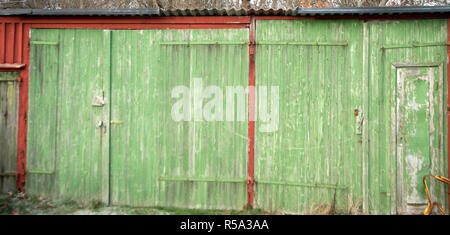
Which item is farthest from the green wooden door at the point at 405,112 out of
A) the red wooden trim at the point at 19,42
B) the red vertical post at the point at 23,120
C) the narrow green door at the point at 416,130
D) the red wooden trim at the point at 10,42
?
the red wooden trim at the point at 10,42

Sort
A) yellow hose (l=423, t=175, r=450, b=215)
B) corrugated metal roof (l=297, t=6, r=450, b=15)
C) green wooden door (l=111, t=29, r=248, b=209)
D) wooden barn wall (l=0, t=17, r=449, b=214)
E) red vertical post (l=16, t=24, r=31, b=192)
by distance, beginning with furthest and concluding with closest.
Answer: red vertical post (l=16, t=24, r=31, b=192) → green wooden door (l=111, t=29, r=248, b=209) → wooden barn wall (l=0, t=17, r=449, b=214) → corrugated metal roof (l=297, t=6, r=450, b=15) → yellow hose (l=423, t=175, r=450, b=215)

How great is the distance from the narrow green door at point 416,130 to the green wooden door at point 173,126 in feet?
7.83

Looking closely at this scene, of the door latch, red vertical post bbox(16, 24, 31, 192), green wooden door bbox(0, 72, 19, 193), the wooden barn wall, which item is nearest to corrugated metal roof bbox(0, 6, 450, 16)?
the wooden barn wall

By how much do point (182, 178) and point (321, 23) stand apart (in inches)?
133

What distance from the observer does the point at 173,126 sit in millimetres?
4133

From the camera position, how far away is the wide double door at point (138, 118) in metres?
4.09

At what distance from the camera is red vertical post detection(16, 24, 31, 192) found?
4.20 m

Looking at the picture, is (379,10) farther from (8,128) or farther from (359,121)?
(8,128)

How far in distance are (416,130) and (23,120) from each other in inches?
250

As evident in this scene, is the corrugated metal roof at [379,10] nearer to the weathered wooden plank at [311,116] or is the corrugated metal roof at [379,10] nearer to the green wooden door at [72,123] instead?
the weathered wooden plank at [311,116]

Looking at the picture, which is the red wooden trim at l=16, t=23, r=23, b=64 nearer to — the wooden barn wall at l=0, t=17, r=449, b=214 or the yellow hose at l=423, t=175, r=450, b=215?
the wooden barn wall at l=0, t=17, r=449, b=214

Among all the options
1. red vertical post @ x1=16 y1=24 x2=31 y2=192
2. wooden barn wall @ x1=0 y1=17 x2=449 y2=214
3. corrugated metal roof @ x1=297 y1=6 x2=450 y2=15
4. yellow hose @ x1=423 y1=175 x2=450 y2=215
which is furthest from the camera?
red vertical post @ x1=16 y1=24 x2=31 y2=192

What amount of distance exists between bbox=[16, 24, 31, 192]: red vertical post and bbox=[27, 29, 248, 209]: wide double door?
0.30ft

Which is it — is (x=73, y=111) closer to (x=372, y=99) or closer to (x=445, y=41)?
(x=372, y=99)
